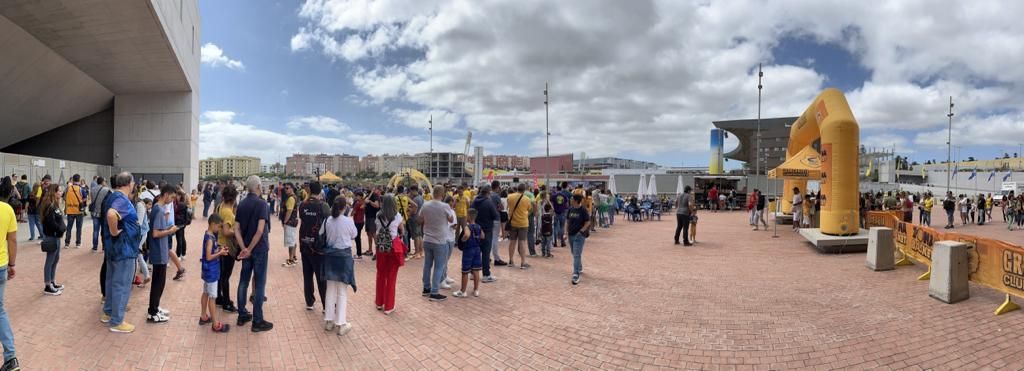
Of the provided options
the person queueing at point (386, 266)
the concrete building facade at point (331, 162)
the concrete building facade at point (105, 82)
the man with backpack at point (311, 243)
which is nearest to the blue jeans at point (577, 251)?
the person queueing at point (386, 266)

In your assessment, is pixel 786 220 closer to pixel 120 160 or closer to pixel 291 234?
pixel 291 234

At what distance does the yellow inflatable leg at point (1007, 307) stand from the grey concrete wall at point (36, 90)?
31.9 m

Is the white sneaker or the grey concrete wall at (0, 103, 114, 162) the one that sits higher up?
the grey concrete wall at (0, 103, 114, 162)

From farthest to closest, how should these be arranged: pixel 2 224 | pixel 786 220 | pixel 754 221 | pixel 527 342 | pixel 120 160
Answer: pixel 120 160, pixel 786 220, pixel 754 221, pixel 527 342, pixel 2 224

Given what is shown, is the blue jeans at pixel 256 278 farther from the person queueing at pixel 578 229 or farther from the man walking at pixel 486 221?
the person queueing at pixel 578 229

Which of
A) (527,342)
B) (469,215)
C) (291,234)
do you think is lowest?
(527,342)

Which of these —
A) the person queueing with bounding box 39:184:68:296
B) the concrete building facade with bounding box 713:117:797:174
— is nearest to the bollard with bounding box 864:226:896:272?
the person queueing with bounding box 39:184:68:296

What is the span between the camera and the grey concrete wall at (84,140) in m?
33.6

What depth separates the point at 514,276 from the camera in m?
7.39

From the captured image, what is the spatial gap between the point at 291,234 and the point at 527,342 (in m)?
5.88

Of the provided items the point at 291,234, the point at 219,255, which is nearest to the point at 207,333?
the point at 219,255

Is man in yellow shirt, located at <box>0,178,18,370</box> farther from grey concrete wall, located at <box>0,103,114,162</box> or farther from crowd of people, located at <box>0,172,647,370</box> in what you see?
grey concrete wall, located at <box>0,103,114,162</box>

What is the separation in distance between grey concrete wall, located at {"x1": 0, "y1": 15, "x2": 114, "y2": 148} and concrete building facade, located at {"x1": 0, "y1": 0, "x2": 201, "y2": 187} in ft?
0.21

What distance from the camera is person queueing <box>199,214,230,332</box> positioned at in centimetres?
448
